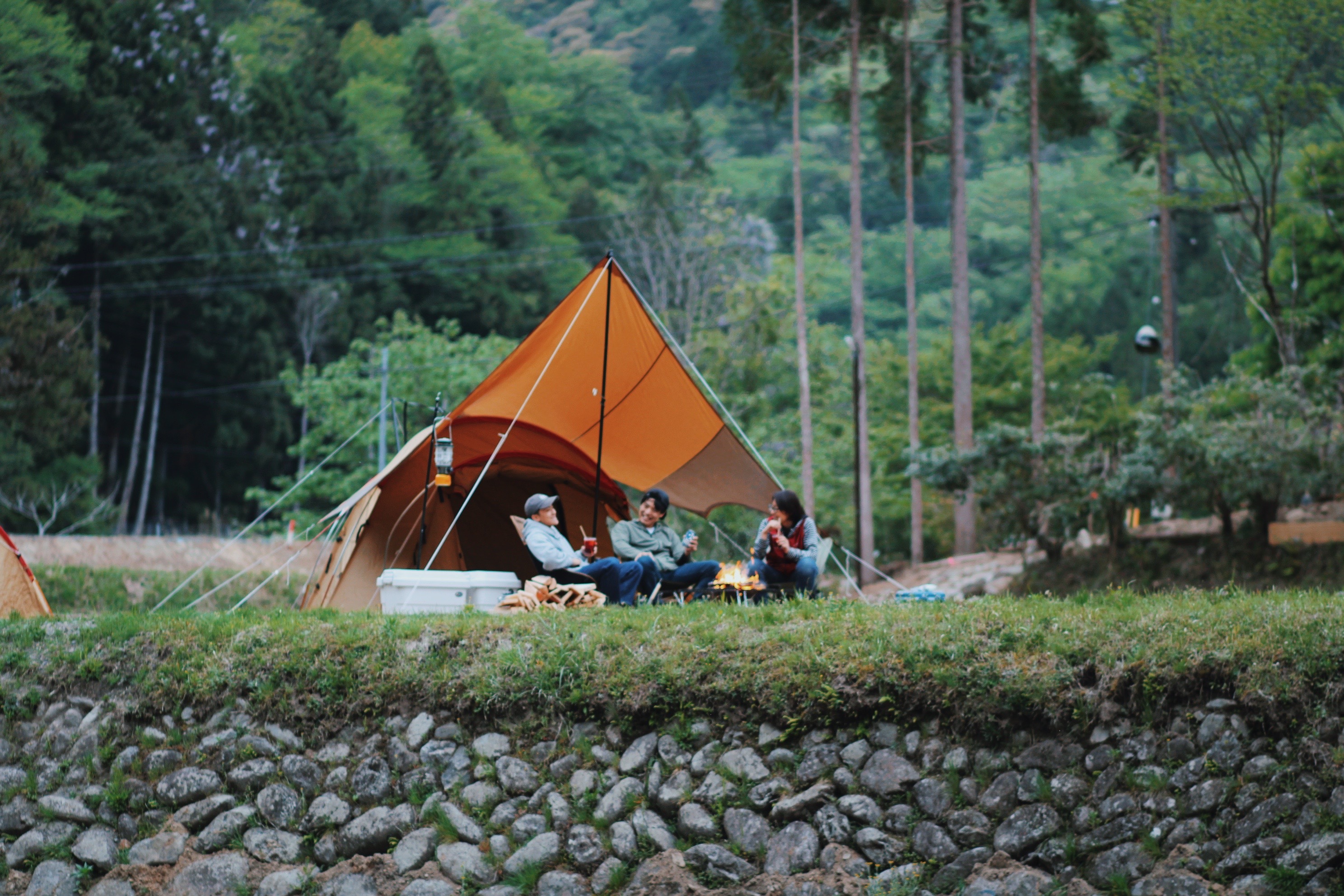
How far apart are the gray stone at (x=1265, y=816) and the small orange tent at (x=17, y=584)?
8.21 meters

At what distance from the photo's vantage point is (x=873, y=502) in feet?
89.2

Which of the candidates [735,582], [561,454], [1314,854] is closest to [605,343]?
[561,454]

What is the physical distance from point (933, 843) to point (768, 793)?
79 centimetres

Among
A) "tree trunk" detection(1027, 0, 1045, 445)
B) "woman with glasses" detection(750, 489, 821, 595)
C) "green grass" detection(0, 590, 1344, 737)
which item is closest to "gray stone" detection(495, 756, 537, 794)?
"green grass" detection(0, 590, 1344, 737)

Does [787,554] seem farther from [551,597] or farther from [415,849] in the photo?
[415,849]

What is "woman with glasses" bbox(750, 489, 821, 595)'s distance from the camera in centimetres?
826

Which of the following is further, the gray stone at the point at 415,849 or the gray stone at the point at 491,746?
the gray stone at the point at 491,746

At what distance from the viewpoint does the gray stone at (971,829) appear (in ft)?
16.8

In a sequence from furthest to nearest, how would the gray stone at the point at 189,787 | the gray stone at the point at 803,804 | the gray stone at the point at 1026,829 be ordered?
the gray stone at the point at 189,787 < the gray stone at the point at 803,804 < the gray stone at the point at 1026,829

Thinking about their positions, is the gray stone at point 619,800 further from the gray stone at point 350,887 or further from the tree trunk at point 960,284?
the tree trunk at point 960,284

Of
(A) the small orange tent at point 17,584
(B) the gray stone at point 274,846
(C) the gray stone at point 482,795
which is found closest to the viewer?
(C) the gray stone at point 482,795

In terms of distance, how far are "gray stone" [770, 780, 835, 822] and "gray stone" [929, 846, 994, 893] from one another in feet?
1.97

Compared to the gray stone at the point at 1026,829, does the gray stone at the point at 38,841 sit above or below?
below

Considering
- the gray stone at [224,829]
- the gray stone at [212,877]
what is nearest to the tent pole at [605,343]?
the gray stone at [224,829]
